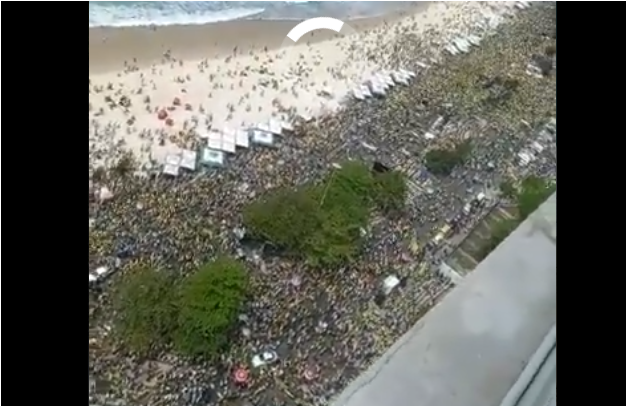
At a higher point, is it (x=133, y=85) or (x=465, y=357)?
(x=133, y=85)

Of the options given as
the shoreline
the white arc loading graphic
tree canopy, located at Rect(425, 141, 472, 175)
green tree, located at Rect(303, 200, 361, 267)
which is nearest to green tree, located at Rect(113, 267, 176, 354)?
green tree, located at Rect(303, 200, 361, 267)

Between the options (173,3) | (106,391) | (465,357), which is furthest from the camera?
(173,3)

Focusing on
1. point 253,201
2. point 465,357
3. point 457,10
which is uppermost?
point 457,10

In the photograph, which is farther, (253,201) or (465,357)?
(253,201)
